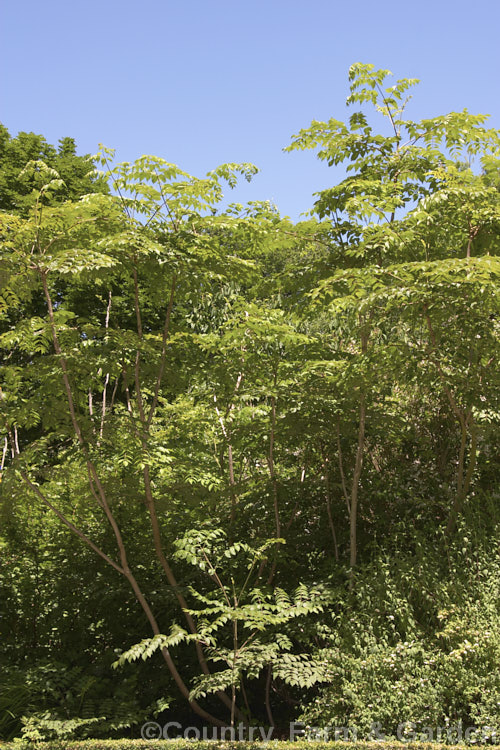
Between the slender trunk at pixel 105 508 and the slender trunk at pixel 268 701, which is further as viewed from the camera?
the slender trunk at pixel 268 701

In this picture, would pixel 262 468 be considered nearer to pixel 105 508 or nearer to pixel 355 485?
pixel 355 485

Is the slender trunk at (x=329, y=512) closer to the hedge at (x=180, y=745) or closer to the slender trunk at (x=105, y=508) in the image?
the slender trunk at (x=105, y=508)

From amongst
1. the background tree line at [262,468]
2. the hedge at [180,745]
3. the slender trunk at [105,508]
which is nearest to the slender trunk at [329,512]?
the background tree line at [262,468]

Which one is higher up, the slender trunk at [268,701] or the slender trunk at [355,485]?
the slender trunk at [355,485]

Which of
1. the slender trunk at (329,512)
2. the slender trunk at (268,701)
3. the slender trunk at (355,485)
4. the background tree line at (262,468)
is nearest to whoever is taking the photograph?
the background tree line at (262,468)

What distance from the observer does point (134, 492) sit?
17.5 feet

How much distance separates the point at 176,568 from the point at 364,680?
2150mm

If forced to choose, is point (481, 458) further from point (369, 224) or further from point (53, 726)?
point (53, 726)

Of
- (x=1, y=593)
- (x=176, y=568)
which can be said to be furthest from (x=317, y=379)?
(x=1, y=593)

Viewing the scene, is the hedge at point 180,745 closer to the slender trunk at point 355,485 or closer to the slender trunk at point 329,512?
the slender trunk at point 355,485

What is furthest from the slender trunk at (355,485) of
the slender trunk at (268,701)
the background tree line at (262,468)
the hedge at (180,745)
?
the hedge at (180,745)

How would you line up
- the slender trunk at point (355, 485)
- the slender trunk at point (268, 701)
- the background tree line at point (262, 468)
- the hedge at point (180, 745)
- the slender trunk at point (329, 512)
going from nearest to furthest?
the hedge at point (180, 745) < the background tree line at point (262, 468) < the slender trunk at point (268, 701) < the slender trunk at point (355, 485) < the slender trunk at point (329, 512)

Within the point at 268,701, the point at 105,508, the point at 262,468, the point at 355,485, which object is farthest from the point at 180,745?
the point at 262,468

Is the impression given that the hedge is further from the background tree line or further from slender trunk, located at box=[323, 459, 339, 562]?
slender trunk, located at box=[323, 459, 339, 562]
